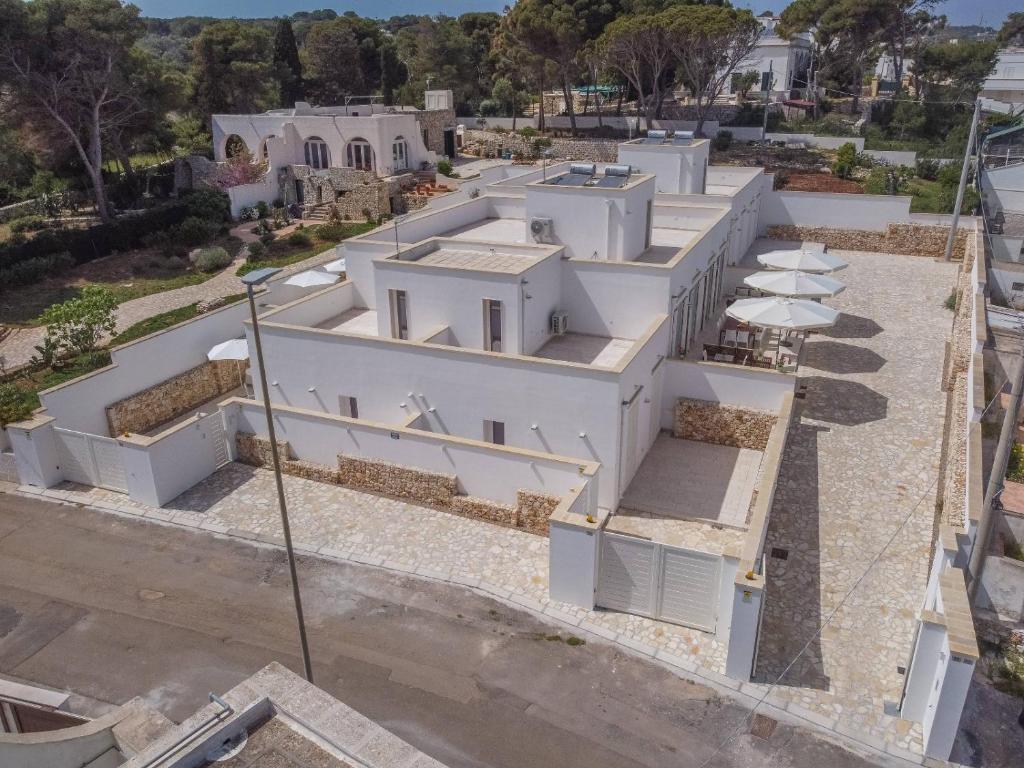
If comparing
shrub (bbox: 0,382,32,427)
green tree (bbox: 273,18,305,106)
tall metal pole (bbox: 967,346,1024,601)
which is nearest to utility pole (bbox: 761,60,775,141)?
green tree (bbox: 273,18,305,106)

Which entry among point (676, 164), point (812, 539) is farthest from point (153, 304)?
point (812, 539)

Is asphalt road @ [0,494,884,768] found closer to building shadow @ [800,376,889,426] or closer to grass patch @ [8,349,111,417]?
grass patch @ [8,349,111,417]

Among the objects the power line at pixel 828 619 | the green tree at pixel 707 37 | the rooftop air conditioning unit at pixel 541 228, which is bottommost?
the power line at pixel 828 619

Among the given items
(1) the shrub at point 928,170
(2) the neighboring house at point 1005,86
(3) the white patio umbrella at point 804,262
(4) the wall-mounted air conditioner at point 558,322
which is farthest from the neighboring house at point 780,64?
(4) the wall-mounted air conditioner at point 558,322

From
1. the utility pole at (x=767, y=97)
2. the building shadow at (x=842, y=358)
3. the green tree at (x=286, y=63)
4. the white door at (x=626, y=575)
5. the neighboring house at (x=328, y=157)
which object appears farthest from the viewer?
the green tree at (x=286, y=63)

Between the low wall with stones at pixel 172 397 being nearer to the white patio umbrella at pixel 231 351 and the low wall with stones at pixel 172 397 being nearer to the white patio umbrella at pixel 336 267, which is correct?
the white patio umbrella at pixel 231 351

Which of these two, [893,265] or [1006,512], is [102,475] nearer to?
[1006,512]

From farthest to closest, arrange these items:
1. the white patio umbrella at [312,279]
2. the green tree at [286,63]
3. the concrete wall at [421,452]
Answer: the green tree at [286,63]
the white patio umbrella at [312,279]
the concrete wall at [421,452]
